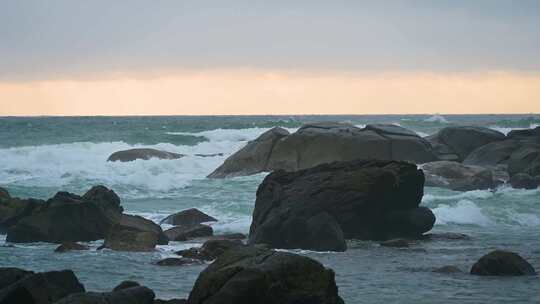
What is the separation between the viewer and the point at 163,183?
4059 cm

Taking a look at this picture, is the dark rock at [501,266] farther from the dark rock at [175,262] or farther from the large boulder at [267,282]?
the large boulder at [267,282]

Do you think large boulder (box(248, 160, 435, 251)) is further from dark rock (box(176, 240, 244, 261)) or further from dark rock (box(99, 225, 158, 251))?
dark rock (box(99, 225, 158, 251))

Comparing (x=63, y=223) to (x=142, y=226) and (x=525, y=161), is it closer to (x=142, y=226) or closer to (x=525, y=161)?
(x=142, y=226)

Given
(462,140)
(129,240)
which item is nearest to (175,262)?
(129,240)

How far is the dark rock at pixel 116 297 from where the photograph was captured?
12516 millimetres

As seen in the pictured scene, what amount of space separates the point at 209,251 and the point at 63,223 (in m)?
4.85

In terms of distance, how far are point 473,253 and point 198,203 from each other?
45.0ft

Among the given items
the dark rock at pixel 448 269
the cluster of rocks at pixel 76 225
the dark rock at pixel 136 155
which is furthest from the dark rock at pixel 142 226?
the dark rock at pixel 136 155

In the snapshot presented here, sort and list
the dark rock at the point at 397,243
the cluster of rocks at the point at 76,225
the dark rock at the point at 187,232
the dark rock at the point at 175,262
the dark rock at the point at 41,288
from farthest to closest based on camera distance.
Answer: the dark rock at the point at 187,232 → the dark rock at the point at 397,243 → the cluster of rocks at the point at 76,225 → the dark rock at the point at 175,262 → the dark rock at the point at 41,288

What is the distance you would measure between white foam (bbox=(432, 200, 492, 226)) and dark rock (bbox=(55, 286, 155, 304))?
16.1 metres

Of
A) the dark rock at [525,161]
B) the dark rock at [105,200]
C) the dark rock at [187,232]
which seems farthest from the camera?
the dark rock at [525,161]

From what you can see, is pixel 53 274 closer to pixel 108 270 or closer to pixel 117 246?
pixel 108 270

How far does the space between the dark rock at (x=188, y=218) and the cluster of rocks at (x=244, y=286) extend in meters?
13.0

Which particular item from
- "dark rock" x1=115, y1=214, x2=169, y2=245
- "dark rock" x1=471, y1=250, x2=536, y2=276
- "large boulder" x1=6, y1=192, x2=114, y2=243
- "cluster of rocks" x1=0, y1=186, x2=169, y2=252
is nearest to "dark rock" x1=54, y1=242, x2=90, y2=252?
"cluster of rocks" x1=0, y1=186, x2=169, y2=252
